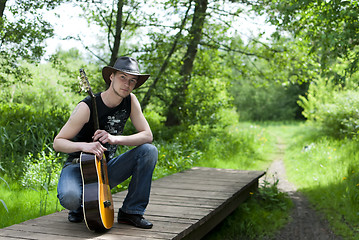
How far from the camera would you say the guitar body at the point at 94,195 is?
301cm

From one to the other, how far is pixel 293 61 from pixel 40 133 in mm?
8296

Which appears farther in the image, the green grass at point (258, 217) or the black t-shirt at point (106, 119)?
the green grass at point (258, 217)

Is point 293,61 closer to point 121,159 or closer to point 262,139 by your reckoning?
point 262,139

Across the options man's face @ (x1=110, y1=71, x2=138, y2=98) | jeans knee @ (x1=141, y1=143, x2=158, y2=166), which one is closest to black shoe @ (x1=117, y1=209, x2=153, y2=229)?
jeans knee @ (x1=141, y1=143, x2=158, y2=166)

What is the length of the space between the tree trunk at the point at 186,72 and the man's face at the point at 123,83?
6.24 metres

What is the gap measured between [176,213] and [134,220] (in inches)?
23.9

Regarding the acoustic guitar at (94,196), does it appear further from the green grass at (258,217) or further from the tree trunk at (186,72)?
the tree trunk at (186,72)

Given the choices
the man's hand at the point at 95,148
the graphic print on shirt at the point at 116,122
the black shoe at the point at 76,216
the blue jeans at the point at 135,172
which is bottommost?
the black shoe at the point at 76,216

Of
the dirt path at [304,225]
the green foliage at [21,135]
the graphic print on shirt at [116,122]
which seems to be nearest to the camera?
the graphic print on shirt at [116,122]

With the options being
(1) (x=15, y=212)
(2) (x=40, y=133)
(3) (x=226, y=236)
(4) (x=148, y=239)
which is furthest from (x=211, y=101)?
(4) (x=148, y=239)

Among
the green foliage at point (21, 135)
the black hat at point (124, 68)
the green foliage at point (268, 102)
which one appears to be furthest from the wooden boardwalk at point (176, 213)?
the green foliage at point (268, 102)

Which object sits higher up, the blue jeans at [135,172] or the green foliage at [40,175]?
the blue jeans at [135,172]

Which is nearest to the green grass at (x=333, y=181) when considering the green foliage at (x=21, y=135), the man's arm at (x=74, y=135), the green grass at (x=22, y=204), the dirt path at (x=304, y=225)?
the dirt path at (x=304, y=225)

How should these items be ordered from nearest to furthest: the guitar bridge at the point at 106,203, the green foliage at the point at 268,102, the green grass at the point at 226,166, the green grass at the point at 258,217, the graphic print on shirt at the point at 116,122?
1. the guitar bridge at the point at 106,203
2. the graphic print on shirt at the point at 116,122
3. the green grass at the point at 226,166
4. the green grass at the point at 258,217
5. the green foliage at the point at 268,102
